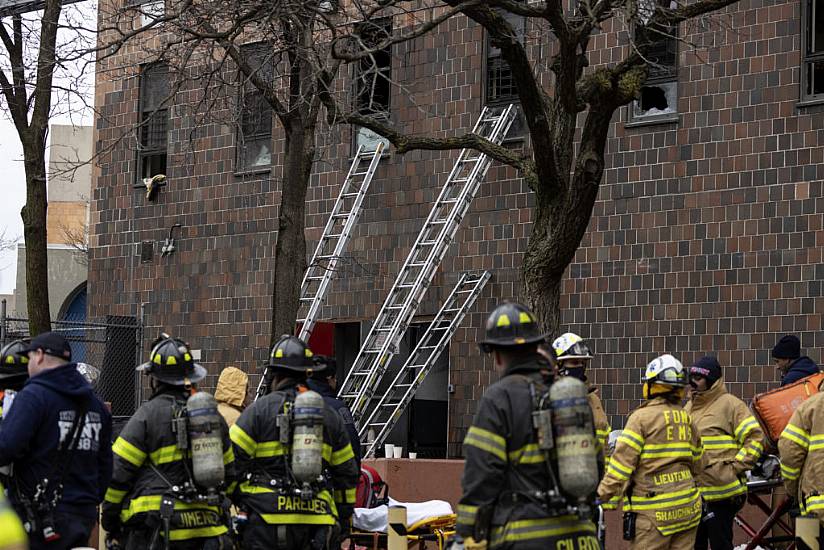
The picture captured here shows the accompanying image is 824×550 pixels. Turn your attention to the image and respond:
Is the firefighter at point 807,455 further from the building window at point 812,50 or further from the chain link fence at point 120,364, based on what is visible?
the chain link fence at point 120,364

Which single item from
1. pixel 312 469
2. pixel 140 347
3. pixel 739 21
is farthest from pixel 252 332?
pixel 312 469

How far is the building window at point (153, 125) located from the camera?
2267 cm

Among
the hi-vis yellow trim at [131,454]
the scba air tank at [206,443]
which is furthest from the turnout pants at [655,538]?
the hi-vis yellow trim at [131,454]

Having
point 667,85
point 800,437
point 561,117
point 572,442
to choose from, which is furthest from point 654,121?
point 572,442

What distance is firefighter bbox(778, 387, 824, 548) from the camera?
32.3 ft

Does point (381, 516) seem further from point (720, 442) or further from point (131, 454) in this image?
point (131, 454)

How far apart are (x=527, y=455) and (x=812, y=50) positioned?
10174 mm

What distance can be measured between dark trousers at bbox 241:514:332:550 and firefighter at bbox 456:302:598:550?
246cm

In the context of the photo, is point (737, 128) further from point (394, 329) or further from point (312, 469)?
point (312, 469)

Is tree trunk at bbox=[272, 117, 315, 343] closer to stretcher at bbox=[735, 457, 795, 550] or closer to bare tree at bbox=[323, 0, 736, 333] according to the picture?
bare tree at bbox=[323, 0, 736, 333]

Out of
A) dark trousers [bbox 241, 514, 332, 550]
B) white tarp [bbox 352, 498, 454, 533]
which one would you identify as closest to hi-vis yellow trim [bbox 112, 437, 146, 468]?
dark trousers [bbox 241, 514, 332, 550]

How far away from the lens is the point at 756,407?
41.6 ft

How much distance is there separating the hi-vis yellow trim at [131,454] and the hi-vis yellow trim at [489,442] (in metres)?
3.03

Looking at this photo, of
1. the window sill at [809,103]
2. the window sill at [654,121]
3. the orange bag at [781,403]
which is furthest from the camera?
the window sill at [654,121]
